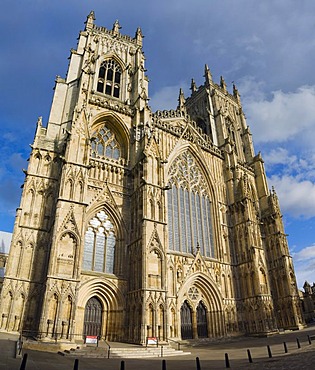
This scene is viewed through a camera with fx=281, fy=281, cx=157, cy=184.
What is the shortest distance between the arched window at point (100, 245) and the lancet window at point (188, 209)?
5135 millimetres

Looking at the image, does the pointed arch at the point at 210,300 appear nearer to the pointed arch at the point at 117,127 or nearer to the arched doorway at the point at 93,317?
the arched doorway at the point at 93,317

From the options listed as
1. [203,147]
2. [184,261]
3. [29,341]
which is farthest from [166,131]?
[29,341]

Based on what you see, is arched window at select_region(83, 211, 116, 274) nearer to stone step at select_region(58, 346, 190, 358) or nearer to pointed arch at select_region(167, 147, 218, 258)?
pointed arch at select_region(167, 147, 218, 258)

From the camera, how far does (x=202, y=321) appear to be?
2208 centimetres

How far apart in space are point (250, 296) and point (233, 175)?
490 inches

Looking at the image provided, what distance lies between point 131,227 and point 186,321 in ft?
26.8

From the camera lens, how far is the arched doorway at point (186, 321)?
20.6 meters

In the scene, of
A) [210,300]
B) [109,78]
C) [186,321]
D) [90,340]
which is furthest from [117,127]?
[90,340]

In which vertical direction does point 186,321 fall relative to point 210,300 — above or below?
below

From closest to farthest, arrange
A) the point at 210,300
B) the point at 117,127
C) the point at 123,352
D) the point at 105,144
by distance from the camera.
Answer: the point at 123,352
the point at 210,300
the point at 105,144
the point at 117,127

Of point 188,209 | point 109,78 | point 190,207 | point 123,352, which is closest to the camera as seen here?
point 123,352

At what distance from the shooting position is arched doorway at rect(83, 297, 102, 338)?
1708cm

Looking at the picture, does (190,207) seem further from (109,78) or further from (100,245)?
(109,78)

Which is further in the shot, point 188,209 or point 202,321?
point 188,209
